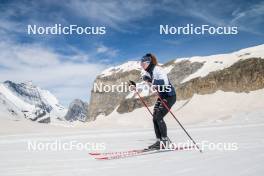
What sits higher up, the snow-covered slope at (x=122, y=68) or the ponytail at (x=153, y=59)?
the snow-covered slope at (x=122, y=68)

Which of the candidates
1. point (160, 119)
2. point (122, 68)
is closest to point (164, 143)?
point (160, 119)

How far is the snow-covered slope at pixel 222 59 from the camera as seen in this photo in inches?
2542

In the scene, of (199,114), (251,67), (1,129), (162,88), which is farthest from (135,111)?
(162,88)

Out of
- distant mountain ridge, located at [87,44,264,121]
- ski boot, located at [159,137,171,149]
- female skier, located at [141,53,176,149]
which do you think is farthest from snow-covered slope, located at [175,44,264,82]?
ski boot, located at [159,137,171,149]

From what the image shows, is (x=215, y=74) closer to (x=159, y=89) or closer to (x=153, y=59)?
(x=153, y=59)

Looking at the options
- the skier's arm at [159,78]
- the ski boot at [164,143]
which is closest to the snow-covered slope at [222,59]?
the skier's arm at [159,78]

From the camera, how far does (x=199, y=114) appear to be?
56.6 meters

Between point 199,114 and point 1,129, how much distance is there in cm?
4128

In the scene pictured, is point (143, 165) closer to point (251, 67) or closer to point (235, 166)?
point (235, 166)

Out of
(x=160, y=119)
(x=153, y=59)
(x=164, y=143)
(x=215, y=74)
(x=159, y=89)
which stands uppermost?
(x=215, y=74)

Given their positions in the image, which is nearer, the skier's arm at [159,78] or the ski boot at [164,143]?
the ski boot at [164,143]

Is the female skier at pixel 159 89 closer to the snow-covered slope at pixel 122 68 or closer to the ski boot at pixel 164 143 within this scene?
the ski boot at pixel 164 143

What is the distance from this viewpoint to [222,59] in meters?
73.6

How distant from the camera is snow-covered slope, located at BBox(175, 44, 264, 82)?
64562mm
